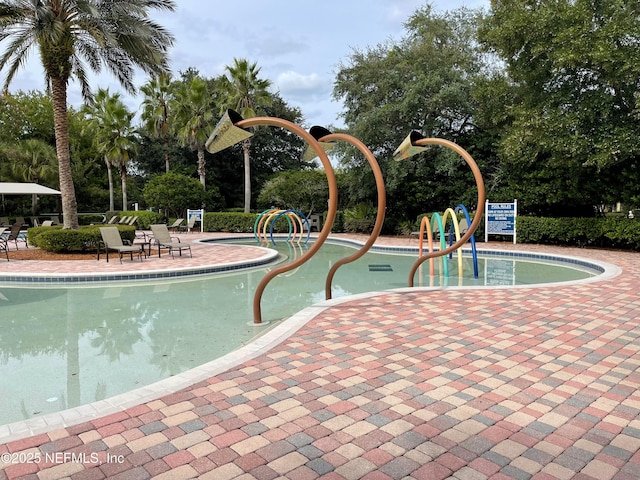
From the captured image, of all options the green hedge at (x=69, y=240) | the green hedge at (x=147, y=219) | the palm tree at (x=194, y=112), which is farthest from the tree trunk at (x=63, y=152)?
the palm tree at (x=194, y=112)

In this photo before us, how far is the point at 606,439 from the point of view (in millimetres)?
2945

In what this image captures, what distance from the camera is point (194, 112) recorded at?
27906 millimetres

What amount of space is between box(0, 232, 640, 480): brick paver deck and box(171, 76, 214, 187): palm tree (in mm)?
24646

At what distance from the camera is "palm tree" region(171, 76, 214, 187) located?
27.4 metres

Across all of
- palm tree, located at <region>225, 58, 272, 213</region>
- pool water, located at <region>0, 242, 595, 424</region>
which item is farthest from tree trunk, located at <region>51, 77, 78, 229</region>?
palm tree, located at <region>225, 58, 272, 213</region>

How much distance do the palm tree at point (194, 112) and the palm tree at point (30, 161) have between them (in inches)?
398

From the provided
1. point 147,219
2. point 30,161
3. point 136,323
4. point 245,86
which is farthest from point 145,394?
point 30,161

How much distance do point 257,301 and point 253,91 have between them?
20897 mm

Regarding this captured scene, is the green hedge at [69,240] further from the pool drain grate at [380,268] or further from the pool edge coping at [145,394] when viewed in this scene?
the pool edge coping at [145,394]

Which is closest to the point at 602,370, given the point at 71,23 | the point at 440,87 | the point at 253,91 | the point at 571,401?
the point at 571,401

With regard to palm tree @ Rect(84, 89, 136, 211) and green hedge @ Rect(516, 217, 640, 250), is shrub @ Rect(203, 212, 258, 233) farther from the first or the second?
green hedge @ Rect(516, 217, 640, 250)

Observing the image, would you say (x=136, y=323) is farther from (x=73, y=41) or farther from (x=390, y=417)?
(x=73, y=41)

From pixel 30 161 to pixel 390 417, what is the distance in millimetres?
34572

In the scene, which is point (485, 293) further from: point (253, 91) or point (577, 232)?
point (253, 91)
